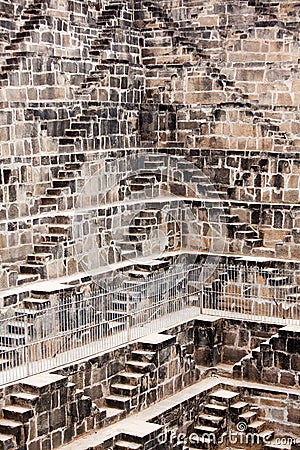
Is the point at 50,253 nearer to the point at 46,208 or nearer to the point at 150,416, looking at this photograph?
the point at 46,208

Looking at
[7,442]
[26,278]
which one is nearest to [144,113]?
[26,278]

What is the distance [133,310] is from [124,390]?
2.14 m

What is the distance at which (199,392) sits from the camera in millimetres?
19203

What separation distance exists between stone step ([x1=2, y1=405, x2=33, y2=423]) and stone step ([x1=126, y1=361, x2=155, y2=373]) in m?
3.23

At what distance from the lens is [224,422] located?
754 inches

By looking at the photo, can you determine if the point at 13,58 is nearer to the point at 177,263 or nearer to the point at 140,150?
the point at 140,150

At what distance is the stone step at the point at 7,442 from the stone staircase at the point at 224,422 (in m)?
4.69

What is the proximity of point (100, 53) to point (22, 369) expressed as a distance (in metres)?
9.70

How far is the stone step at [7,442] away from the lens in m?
14.9

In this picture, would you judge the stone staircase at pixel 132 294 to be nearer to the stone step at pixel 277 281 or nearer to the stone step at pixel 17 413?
the stone step at pixel 277 281

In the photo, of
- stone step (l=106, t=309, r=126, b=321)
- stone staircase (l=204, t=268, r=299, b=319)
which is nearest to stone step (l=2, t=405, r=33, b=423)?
stone step (l=106, t=309, r=126, b=321)

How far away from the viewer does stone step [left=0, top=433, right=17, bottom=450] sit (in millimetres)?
14859

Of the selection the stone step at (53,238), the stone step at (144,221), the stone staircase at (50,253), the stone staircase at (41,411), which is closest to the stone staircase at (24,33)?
the stone staircase at (50,253)

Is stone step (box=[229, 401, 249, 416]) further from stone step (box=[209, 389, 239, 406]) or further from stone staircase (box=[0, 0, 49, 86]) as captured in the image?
stone staircase (box=[0, 0, 49, 86])
